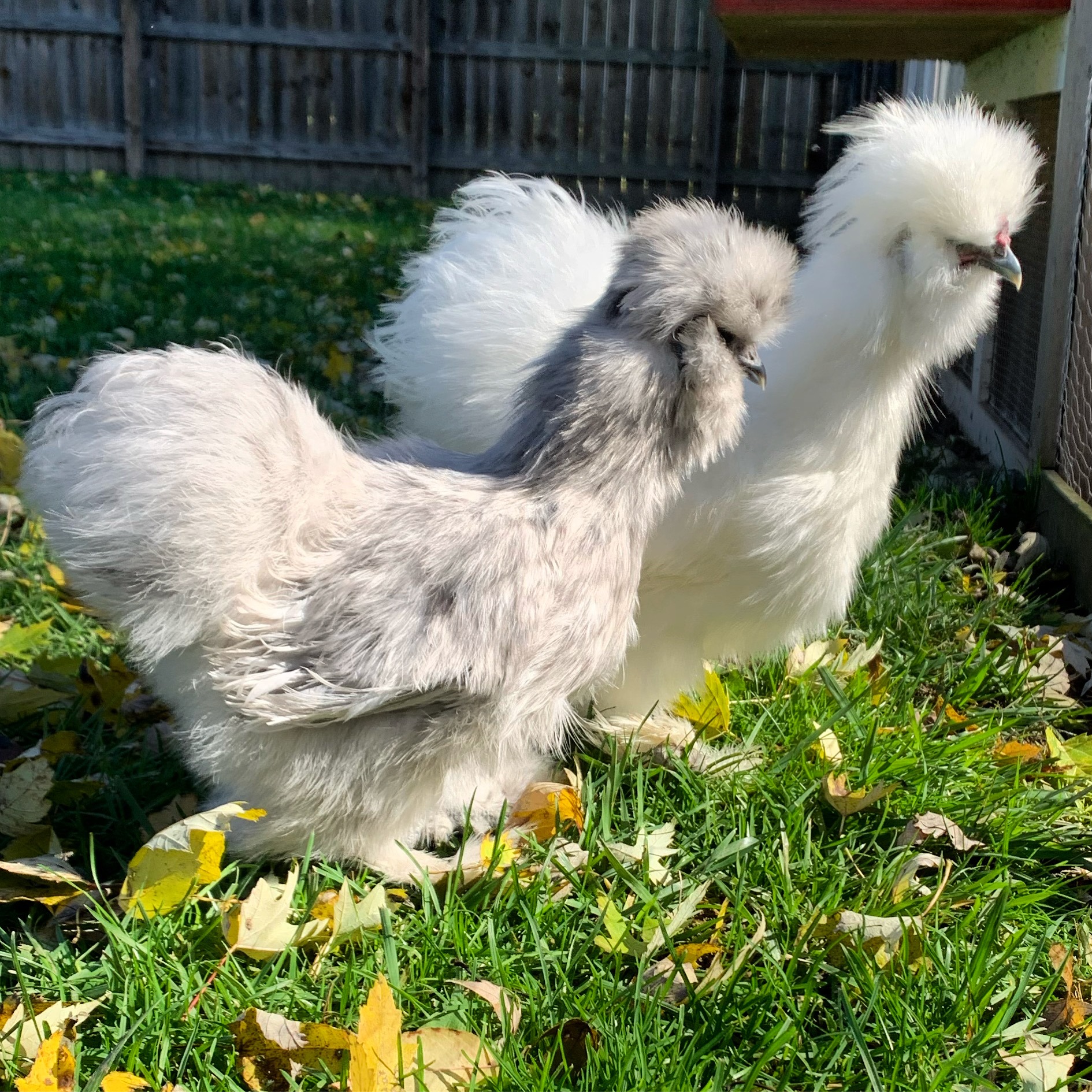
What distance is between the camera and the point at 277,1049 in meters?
1.53

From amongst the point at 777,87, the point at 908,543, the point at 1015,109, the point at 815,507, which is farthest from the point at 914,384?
the point at 777,87

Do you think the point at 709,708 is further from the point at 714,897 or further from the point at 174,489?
the point at 174,489

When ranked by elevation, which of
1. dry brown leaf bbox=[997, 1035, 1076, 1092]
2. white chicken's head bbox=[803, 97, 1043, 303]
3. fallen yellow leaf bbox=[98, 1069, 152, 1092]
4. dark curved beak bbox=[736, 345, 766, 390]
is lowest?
dry brown leaf bbox=[997, 1035, 1076, 1092]

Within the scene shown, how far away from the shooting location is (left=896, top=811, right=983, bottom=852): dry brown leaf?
6.59 feet

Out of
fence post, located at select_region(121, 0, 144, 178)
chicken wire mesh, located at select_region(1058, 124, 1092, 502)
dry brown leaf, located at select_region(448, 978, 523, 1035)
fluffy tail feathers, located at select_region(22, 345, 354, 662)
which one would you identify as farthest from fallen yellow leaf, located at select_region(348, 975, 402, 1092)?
fence post, located at select_region(121, 0, 144, 178)

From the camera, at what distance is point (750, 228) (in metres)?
1.94

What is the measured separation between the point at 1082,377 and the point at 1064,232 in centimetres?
42

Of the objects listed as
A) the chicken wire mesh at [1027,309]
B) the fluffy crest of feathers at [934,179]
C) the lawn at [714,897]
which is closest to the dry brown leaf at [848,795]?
the lawn at [714,897]

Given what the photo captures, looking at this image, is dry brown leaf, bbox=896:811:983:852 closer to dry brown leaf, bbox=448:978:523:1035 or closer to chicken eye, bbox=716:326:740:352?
dry brown leaf, bbox=448:978:523:1035

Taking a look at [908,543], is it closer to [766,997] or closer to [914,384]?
[914,384]

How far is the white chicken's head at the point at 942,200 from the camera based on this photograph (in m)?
2.12

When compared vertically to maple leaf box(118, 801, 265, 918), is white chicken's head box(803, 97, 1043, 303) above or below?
above

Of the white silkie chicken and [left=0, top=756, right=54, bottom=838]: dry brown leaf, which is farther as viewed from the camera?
the white silkie chicken

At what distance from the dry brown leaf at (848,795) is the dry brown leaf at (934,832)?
0.24 feet
